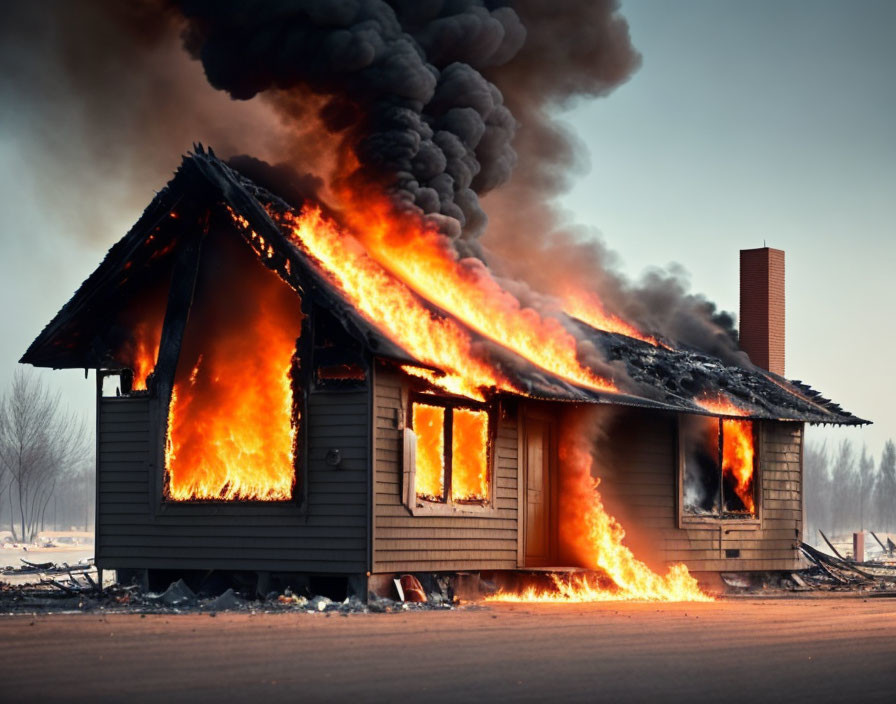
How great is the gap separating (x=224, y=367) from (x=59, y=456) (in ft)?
181

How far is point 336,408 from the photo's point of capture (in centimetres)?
1847

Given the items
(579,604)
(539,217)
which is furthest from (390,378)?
(539,217)

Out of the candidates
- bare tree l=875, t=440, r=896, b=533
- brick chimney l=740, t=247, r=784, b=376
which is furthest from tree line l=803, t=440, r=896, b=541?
brick chimney l=740, t=247, r=784, b=376

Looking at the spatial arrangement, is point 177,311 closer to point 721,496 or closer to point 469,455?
point 469,455

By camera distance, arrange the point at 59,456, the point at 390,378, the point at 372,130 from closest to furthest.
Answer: the point at 390,378 → the point at 372,130 → the point at 59,456

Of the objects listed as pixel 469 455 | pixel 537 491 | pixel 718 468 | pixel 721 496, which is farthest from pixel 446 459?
pixel 721 496

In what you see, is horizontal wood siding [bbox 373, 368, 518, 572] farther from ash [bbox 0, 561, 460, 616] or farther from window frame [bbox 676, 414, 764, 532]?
window frame [bbox 676, 414, 764, 532]

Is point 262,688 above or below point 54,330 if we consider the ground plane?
below

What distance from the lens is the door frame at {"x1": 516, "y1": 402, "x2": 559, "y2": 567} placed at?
21422mm

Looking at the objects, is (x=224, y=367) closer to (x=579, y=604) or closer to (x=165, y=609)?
(x=165, y=609)

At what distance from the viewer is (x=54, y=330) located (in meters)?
20.5

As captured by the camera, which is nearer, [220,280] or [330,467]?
[330,467]

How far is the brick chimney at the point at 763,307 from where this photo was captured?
30.8m

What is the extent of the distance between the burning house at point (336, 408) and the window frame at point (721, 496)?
2.23ft
